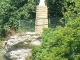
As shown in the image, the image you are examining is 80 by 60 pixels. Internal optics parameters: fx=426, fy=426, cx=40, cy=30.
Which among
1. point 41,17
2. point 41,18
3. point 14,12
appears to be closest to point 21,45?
point 41,18

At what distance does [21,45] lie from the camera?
29.3 m

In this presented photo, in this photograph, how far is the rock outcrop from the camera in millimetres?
28875

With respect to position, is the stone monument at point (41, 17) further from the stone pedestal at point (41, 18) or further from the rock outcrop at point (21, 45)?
the rock outcrop at point (21, 45)

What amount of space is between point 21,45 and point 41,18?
2.96 metres

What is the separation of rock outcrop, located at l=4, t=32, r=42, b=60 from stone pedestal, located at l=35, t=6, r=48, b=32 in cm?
166

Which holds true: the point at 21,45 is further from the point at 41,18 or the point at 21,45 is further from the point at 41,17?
the point at 41,17

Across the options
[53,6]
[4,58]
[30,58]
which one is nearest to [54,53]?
[30,58]

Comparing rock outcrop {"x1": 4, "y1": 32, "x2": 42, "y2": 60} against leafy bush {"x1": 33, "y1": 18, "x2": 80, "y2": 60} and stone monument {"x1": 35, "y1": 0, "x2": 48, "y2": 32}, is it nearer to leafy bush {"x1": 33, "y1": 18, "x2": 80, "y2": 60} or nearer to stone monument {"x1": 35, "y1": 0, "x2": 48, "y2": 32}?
stone monument {"x1": 35, "y1": 0, "x2": 48, "y2": 32}

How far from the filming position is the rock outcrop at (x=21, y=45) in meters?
28.9

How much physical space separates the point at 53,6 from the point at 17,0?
9.69 feet

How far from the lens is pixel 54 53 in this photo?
60.4ft

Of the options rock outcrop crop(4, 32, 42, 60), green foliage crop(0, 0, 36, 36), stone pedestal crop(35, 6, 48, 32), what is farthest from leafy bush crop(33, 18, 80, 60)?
green foliage crop(0, 0, 36, 36)

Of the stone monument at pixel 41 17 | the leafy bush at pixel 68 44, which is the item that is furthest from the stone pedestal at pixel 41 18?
the leafy bush at pixel 68 44

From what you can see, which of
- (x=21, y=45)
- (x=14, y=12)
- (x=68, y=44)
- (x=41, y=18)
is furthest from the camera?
(x=14, y=12)
